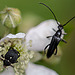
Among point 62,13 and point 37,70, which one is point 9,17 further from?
point 62,13

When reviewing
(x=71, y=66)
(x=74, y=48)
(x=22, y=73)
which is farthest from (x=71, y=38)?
(x=22, y=73)

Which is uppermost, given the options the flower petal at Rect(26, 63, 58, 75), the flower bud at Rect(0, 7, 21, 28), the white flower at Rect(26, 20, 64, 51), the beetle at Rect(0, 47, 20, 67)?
the flower bud at Rect(0, 7, 21, 28)

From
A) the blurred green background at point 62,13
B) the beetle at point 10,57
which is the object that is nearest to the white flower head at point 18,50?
the beetle at point 10,57

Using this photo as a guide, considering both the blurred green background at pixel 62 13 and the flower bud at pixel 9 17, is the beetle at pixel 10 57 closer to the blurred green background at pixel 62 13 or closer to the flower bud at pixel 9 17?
the flower bud at pixel 9 17

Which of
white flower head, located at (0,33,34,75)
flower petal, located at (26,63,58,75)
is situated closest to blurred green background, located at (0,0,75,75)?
flower petal, located at (26,63,58,75)

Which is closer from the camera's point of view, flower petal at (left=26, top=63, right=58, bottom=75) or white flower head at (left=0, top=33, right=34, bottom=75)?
white flower head at (left=0, top=33, right=34, bottom=75)

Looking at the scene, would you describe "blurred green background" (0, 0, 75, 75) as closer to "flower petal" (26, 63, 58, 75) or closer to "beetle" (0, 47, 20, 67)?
"flower petal" (26, 63, 58, 75)

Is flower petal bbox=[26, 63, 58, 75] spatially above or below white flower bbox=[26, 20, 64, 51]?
below

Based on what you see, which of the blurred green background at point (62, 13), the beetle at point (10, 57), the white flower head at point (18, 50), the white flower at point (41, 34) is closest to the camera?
the beetle at point (10, 57)
